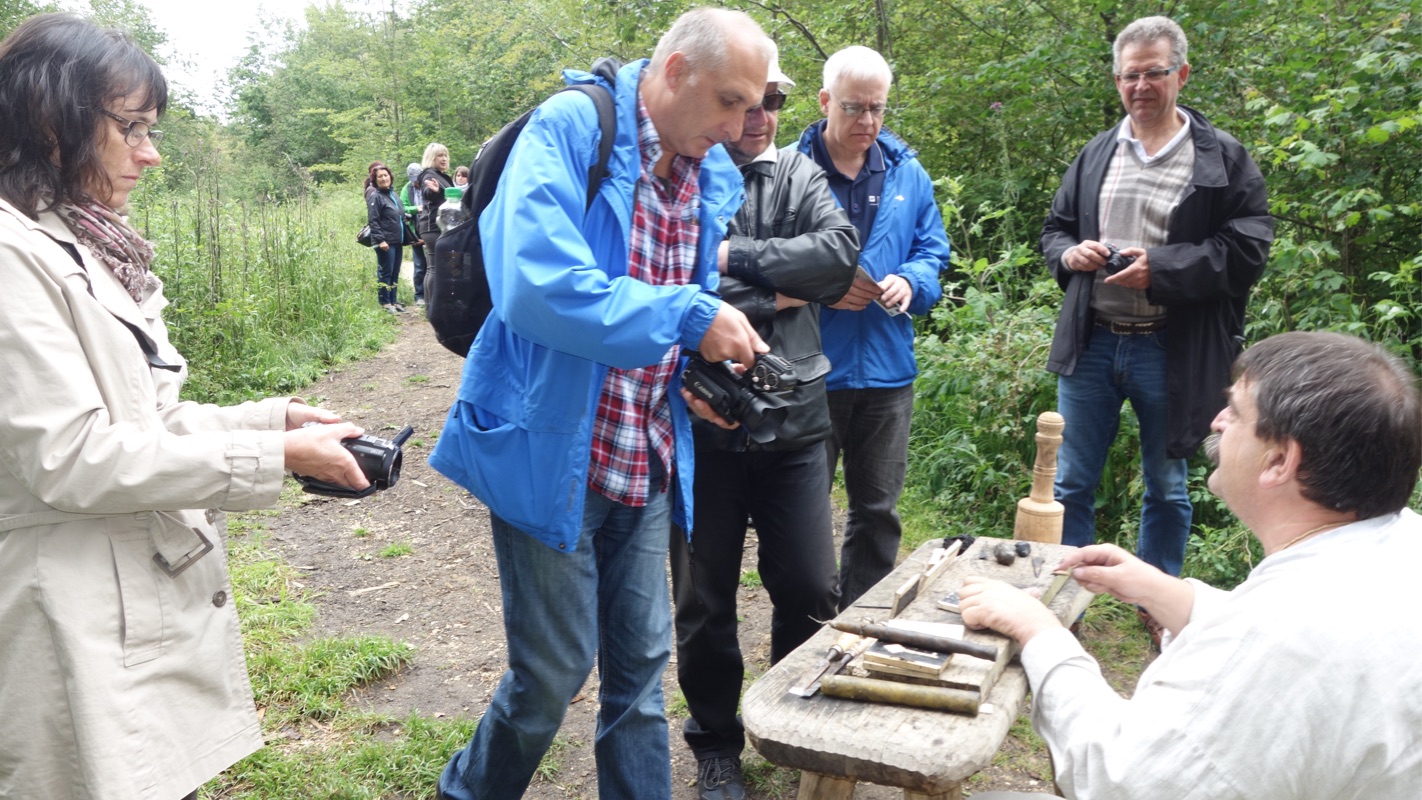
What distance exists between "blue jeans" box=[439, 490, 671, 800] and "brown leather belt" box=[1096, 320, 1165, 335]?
2176 millimetres

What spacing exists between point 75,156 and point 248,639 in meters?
2.73

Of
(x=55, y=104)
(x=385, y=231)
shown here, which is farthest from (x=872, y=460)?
(x=385, y=231)

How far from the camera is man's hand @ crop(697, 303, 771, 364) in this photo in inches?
85.2

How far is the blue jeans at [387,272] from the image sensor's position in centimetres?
1319

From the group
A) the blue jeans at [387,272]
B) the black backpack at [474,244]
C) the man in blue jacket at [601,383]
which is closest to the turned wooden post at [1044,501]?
the man in blue jacket at [601,383]

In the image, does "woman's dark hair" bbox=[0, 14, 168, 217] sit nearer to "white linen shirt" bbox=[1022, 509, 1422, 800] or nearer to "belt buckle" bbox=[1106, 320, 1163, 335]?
"white linen shirt" bbox=[1022, 509, 1422, 800]

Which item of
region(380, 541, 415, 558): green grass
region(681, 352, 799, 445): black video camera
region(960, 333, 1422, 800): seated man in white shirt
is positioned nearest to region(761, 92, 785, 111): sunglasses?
region(681, 352, 799, 445): black video camera

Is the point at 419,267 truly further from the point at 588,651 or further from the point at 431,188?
the point at 588,651

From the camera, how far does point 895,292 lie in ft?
11.6

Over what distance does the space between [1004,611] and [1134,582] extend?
297mm

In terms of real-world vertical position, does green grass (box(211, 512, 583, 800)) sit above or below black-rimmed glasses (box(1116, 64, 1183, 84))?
below

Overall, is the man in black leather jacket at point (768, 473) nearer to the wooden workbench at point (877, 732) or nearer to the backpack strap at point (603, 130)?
the backpack strap at point (603, 130)

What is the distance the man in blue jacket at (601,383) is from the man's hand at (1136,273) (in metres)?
1.80

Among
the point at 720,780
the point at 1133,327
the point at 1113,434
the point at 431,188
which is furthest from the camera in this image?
the point at 431,188
